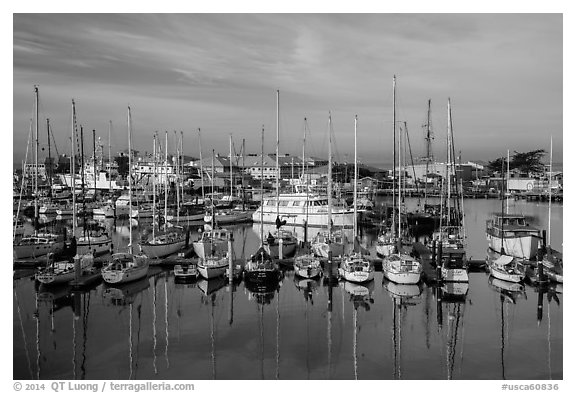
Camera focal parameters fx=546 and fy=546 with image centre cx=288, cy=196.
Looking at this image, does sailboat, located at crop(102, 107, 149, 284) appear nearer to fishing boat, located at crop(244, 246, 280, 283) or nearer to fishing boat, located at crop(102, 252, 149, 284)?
fishing boat, located at crop(102, 252, 149, 284)

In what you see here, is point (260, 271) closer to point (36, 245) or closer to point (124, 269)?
point (124, 269)

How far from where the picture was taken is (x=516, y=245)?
2708cm

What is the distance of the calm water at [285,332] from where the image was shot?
1382cm

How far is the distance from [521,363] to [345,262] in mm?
9545

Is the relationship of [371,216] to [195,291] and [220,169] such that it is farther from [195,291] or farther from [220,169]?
[220,169]

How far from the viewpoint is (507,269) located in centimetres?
2248

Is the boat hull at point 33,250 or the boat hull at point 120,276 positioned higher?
the boat hull at point 33,250

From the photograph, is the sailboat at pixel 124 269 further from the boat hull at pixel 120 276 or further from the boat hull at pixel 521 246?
the boat hull at pixel 521 246

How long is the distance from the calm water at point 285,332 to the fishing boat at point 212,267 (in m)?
0.36

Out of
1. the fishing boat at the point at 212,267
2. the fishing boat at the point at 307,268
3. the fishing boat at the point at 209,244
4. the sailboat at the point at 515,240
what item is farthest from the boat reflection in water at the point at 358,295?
the sailboat at the point at 515,240

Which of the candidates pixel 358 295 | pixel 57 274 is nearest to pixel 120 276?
pixel 57 274

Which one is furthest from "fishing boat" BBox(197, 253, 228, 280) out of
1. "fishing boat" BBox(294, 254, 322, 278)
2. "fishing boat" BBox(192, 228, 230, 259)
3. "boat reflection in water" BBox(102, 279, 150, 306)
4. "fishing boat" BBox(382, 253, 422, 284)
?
"fishing boat" BBox(382, 253, 422, 284)

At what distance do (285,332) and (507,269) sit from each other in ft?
35.6

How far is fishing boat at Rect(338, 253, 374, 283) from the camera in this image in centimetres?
2214
